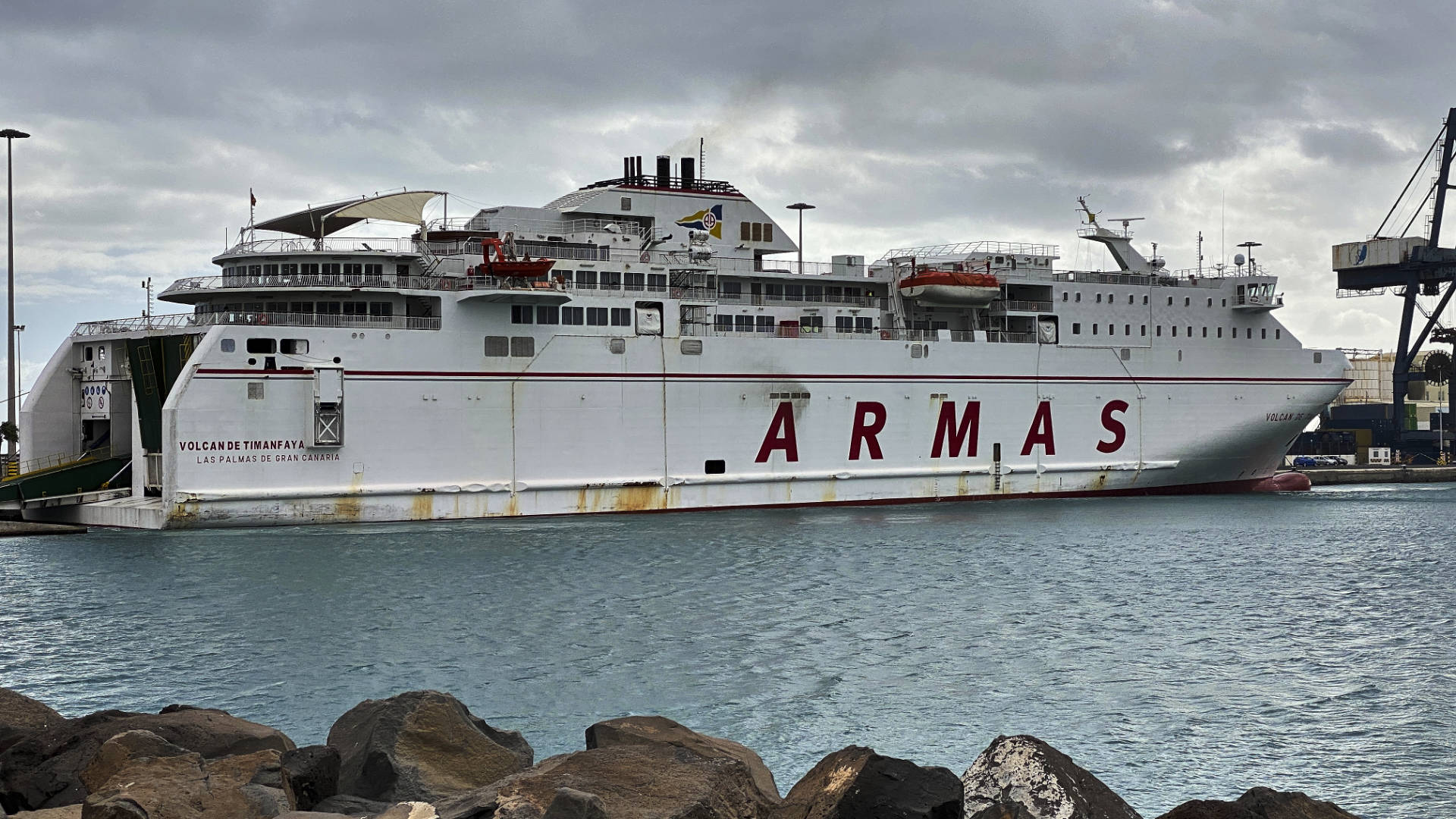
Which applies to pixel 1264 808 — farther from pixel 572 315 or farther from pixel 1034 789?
pixel 572 315

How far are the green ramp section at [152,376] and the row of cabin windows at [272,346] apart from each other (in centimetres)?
137

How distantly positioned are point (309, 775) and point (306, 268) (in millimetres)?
20707

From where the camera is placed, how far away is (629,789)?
7406 mm

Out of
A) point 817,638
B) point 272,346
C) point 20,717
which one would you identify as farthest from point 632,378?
Answer: point 20,717

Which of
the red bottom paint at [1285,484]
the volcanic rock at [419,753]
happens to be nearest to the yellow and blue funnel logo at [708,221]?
the red bottom paint at [1285,484]

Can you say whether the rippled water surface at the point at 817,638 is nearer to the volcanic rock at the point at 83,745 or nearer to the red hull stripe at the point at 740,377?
the volcanic rock at the point at 83,745

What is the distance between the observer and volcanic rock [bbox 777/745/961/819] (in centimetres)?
683

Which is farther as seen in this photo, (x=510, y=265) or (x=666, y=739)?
(x=510, y=265)

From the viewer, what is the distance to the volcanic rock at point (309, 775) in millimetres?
7566

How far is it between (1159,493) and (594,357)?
1578 cm

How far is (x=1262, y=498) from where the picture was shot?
35.5 meters

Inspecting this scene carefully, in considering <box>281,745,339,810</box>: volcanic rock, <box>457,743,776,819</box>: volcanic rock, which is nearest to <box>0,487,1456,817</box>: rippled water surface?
<box>457,743,776,819</box>: volcanic rock

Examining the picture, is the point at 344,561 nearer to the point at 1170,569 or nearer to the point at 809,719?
the point at 809,719

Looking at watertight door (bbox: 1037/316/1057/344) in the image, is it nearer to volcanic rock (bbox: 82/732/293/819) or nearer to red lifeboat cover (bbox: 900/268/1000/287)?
red lifeboat cover (bbox: 900/268/1000/287)
